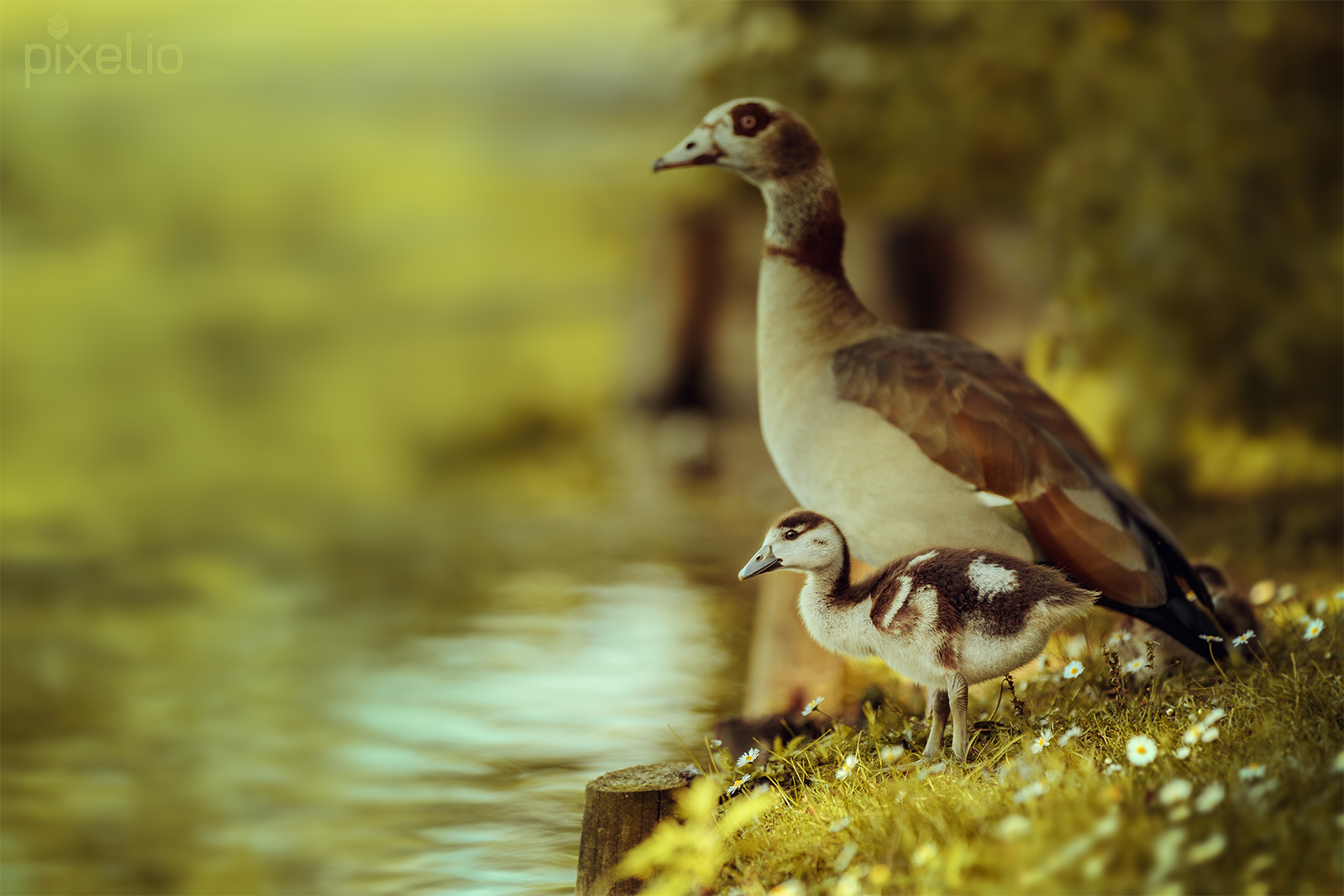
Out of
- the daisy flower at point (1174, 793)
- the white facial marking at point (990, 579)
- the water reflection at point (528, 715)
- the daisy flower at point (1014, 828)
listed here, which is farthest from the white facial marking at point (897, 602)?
the water reflection at point (528, 715)

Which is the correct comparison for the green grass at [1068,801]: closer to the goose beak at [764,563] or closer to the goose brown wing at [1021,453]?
the goose brown wing at [1021,453]

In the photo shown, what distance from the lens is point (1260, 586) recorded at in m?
5.98

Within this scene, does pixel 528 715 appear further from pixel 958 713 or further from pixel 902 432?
pixel 958 713

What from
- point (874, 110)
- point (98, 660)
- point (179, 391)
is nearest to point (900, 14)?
point (874, 110)

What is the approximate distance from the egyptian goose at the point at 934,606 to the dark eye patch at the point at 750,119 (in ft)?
4.26

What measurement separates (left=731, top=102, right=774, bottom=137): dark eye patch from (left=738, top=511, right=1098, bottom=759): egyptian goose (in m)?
1.30

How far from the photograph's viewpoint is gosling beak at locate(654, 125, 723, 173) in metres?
4.36

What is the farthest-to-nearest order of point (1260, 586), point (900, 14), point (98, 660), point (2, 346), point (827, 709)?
1. point (2, 346)
2. point (900, 14)
3. point (98, 660)
4. point (1260, 586)
5. point (827, 709)

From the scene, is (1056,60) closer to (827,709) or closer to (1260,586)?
(1260,586)

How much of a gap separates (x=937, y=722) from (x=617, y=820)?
3.06 feet

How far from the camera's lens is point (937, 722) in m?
3.86

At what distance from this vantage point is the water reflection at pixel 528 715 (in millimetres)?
5590

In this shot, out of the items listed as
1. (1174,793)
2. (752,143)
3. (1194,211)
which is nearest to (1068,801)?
(1174,793)

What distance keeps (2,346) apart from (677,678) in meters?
12.7
